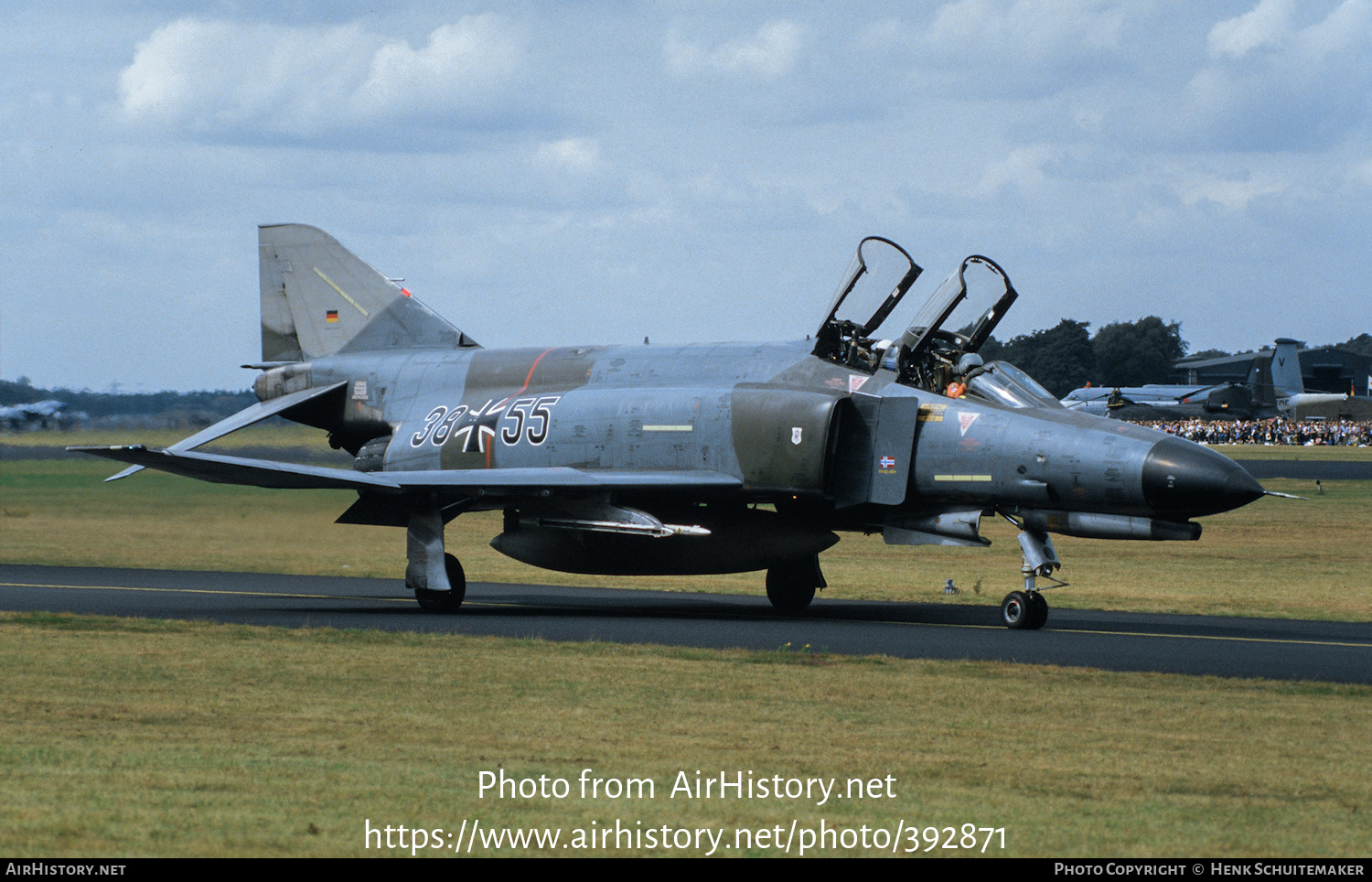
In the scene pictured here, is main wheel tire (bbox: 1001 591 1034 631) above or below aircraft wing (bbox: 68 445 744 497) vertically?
below

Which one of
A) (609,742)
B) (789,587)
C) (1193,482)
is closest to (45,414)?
(789,587)

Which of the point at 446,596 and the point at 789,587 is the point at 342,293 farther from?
the point at 789,587

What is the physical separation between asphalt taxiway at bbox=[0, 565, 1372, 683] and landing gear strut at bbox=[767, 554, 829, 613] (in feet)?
0.85

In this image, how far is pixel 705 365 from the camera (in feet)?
60.7

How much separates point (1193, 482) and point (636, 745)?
7.83 meters

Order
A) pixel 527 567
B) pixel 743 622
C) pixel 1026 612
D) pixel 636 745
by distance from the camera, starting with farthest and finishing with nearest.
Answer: pixel 527 567 → pixel 743 622 → pixel 1026 612 → pixel 636 745

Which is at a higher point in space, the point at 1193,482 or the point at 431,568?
the point at 1193,482

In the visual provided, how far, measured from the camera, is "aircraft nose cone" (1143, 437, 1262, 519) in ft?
47.5

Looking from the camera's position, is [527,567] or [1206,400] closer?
[527,567]

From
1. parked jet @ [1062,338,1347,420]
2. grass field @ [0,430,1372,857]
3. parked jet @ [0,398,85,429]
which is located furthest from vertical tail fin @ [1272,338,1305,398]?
grass field @ [0,430,1372,857]

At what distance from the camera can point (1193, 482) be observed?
47.6ft

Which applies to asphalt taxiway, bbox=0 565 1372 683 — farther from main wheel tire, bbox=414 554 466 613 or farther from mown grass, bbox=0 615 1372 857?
mown grass, bbox=0 615 1372 857
